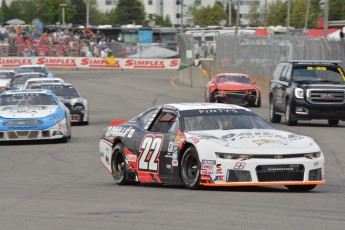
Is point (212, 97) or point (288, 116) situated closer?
point (288, 116)

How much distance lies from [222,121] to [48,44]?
2581 inches

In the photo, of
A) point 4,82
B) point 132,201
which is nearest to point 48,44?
point 4,82

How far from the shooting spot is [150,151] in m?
13.1

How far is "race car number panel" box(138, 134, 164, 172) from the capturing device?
12.9m

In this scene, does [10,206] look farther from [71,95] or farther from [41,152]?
[71,95]

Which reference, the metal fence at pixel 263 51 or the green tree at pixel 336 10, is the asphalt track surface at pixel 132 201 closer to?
the metal fence at pixel 263 51

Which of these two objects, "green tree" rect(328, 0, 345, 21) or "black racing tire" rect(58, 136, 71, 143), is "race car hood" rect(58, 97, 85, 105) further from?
"green tree" rect(328, 0, 345, 21)

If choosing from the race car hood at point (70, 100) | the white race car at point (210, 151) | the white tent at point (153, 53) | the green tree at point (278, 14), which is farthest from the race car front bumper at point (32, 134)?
the green tree at point (278, 14)

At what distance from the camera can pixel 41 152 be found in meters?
20.7

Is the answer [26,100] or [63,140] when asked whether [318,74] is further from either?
[26,100]

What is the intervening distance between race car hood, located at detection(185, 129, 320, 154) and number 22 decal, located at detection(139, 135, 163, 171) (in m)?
0.74

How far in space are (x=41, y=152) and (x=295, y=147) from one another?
32.5 feet

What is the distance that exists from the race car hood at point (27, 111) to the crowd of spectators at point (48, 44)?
→ 5237 cm

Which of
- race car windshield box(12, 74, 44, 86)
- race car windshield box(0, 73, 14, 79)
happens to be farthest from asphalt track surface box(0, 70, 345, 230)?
race car windshield box(0, 73, 14, 79)
